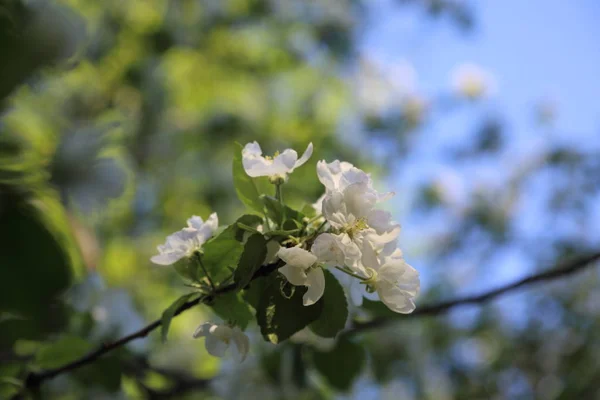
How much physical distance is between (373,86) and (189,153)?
145cm

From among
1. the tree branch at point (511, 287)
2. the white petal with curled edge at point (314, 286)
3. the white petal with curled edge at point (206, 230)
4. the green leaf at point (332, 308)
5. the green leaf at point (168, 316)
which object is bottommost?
the tree branch at point (511, 287)

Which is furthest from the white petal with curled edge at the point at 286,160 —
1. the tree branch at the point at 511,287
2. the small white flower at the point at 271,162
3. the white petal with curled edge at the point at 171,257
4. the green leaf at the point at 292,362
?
the green leaf at the point at 292,362

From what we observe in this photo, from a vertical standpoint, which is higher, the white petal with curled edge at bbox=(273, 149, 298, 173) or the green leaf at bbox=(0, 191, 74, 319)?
the green leaf at bbox=(0, 191, 74, 319)

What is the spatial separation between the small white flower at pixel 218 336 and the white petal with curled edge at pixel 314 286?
0.08 metres

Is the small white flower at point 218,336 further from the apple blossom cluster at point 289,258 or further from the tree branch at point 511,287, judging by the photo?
the tree branch at point 511,287

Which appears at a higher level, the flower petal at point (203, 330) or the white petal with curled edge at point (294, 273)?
the flower petal at point (203, 330)

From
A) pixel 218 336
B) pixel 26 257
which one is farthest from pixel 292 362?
pixel 26 257

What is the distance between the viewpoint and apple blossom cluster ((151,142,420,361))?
378mm

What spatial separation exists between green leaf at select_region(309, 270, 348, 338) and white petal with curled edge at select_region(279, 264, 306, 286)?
0.05 m

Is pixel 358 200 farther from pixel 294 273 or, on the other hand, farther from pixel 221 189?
pixel 221 189

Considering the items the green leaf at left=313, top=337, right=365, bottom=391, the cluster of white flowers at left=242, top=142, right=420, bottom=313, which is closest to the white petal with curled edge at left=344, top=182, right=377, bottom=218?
the cluster of white flowers at left=242, top=142, right=420, bottom=313

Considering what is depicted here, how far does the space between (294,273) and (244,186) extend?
0.37ft

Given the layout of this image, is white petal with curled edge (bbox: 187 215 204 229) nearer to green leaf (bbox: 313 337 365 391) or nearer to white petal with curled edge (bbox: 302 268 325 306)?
white petal with curled edge (bbox: 302 268 325 306)

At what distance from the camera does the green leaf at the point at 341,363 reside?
2.19 ft
